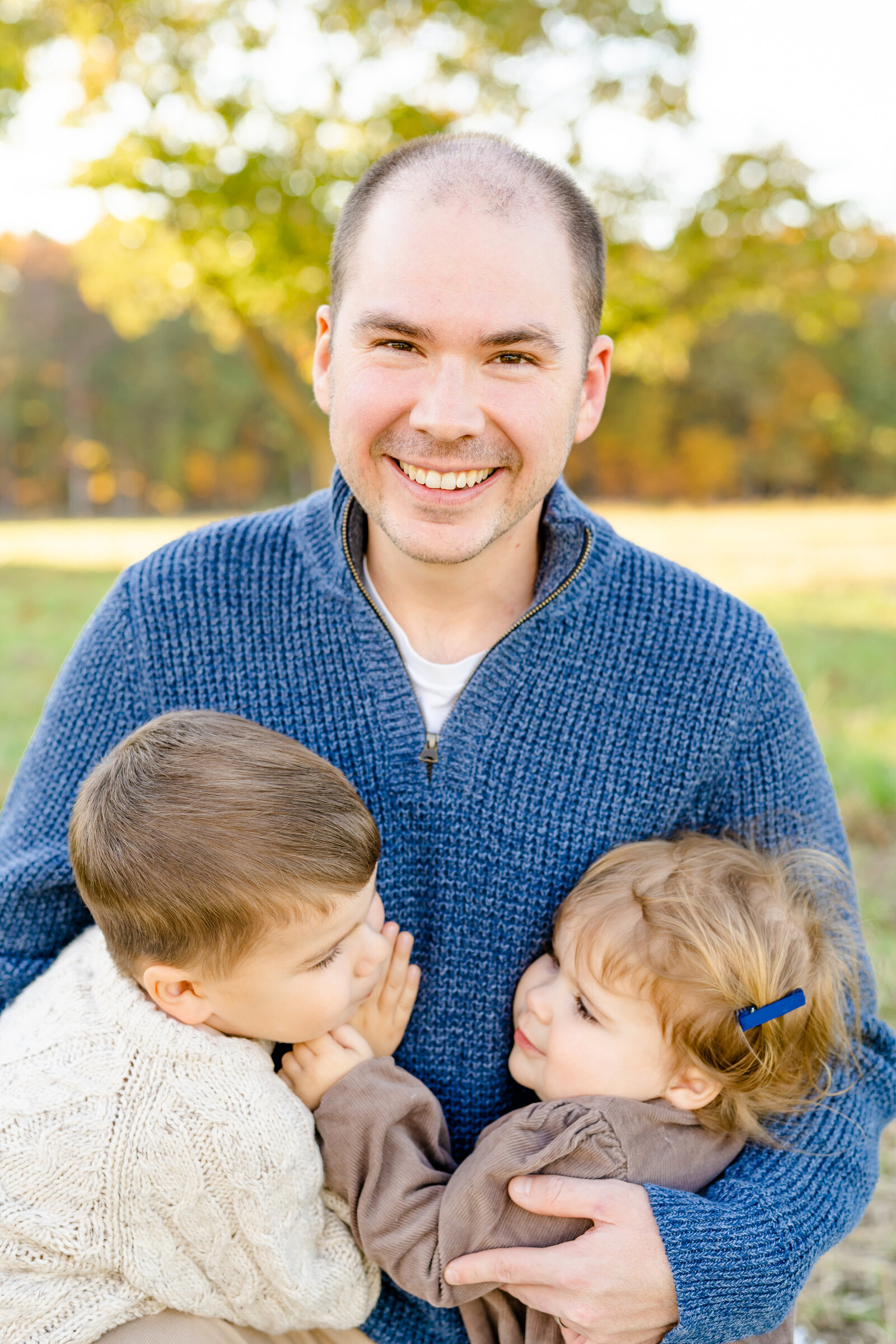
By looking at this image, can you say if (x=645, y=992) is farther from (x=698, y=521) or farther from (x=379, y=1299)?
(x=698, y=521)

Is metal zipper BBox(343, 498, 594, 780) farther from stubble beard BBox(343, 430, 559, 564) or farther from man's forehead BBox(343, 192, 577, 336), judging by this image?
man's forehead BBox(343, 192, 577, 336)

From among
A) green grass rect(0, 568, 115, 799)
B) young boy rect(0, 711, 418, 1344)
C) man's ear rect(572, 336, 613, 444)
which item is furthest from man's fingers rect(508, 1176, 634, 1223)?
green grass rect(0, 568, 115, 799)

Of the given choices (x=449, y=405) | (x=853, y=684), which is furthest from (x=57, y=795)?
(x=853, y=684)

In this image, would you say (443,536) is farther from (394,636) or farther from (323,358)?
(323,358)

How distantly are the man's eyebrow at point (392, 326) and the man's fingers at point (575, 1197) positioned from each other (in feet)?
4.45

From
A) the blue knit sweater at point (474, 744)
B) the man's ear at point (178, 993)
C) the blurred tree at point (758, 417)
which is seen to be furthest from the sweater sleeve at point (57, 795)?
the blurred tree at point (758, 417)

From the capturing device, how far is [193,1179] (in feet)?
5.08

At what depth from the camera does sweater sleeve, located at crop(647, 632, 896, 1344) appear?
1.62 m

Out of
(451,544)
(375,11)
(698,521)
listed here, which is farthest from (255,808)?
A: (698,521)

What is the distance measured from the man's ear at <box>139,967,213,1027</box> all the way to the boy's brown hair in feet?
0.06

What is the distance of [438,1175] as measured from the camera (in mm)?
1724

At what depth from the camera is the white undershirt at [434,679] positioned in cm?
205

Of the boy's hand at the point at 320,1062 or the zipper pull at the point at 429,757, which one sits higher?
the zipper pull at the point at 429,757

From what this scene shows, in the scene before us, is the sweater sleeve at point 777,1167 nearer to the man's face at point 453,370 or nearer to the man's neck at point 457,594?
the man's neck at point 457,594
